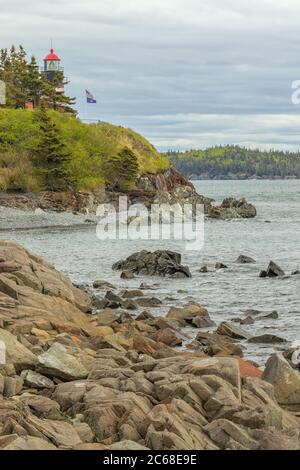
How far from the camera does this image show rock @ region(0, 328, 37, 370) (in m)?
15.4

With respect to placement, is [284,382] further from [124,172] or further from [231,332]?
[124,172]

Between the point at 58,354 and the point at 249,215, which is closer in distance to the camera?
the point at 58,354

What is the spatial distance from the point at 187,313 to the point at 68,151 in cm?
7011

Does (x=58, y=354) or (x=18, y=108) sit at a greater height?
(x=18, y=108)

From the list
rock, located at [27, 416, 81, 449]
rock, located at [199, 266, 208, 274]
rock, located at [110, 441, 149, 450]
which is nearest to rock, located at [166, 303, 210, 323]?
rock, located at [27, 416, 81, 449]

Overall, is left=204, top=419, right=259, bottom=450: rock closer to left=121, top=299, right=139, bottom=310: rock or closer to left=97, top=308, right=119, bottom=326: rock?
left=97, top=308, right=119, bottom=326: rock

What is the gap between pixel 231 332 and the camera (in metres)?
23.5

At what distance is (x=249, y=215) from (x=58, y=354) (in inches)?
3114

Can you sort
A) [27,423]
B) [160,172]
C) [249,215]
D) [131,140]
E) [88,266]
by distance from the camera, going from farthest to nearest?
[131,140] < [160,172] < [249,215] < [88,266] < [27,423]

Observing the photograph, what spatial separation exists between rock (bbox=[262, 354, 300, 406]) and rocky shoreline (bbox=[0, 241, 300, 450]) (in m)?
0.02

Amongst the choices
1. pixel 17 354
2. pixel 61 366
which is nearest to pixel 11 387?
pixel 61 366

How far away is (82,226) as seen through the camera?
7519cm
